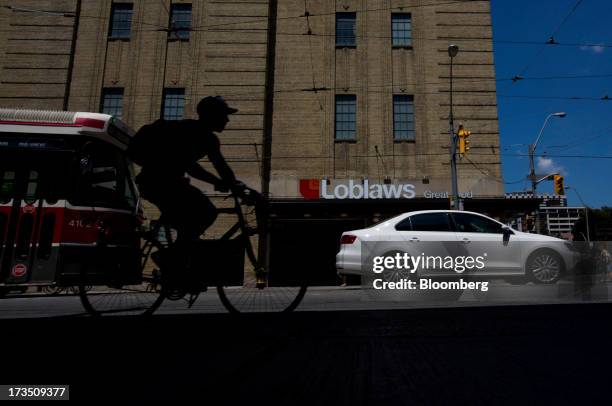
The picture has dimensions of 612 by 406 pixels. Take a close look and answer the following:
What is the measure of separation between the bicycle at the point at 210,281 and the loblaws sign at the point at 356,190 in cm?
1387

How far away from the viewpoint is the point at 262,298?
12.2ft

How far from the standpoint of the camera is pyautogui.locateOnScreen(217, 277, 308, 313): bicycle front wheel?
11.5ft

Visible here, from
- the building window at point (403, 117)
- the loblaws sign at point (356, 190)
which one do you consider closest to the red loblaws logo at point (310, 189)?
the loblaws sign at point (356, 190)

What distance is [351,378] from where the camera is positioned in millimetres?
1674

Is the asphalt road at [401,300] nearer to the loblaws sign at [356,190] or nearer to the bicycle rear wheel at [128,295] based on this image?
the bicycle rear wheel at [128,295]

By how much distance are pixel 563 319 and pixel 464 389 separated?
2144 millimetres

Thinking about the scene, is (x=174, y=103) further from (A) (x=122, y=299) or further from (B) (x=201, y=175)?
(B) (x=201, y=175)

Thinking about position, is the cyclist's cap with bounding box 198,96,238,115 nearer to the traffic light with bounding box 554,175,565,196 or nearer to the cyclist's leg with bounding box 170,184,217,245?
the cyclist's leg with bounding box 170,184,217,245

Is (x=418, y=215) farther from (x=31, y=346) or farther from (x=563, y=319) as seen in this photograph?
(x=31, y=346)

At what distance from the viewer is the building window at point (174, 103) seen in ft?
59.6

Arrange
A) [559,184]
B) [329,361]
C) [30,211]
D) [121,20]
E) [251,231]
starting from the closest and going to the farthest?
[329,361], [251,231], [30,211], [121,20], [559,184]

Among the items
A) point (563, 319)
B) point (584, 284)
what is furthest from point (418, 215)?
point (563, 319)

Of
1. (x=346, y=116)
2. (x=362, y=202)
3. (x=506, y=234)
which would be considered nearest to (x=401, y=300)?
(x=506, y=234)

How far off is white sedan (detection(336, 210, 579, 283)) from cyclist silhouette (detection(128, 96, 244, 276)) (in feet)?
14.0
